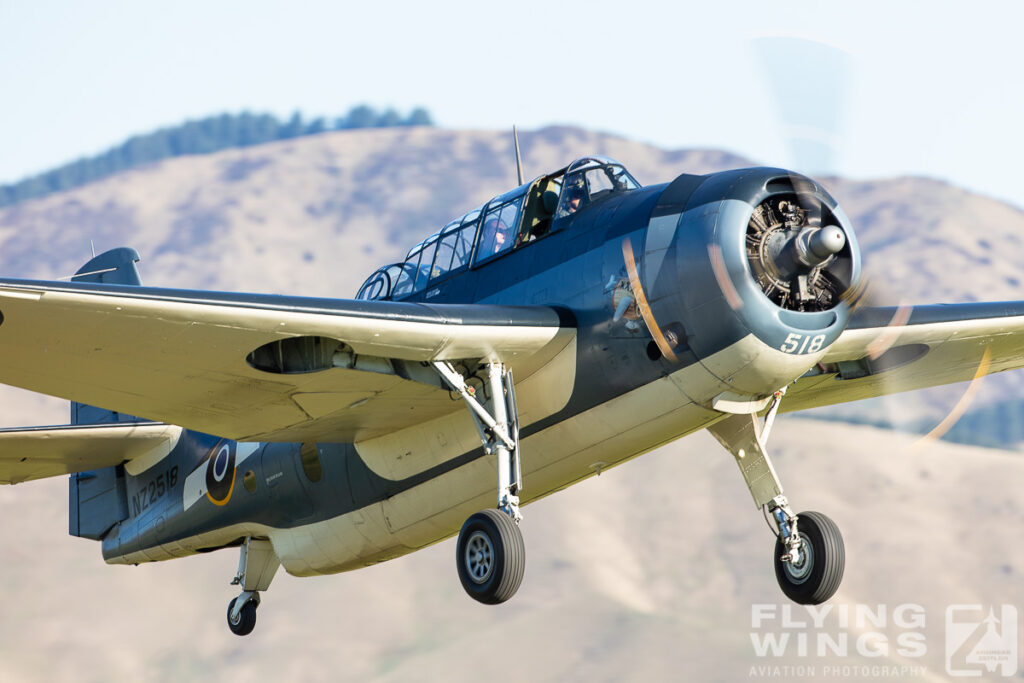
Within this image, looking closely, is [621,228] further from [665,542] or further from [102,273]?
A: [665,542]

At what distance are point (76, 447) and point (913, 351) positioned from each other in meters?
10.1

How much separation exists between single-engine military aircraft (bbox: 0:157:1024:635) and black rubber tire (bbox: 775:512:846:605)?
25 mm

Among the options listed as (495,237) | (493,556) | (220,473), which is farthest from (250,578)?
(495,237)

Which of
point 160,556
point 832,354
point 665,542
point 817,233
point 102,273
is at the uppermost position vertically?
point 817,233

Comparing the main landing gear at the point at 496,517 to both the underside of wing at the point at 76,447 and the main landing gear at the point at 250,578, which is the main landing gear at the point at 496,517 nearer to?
the main landing gear at the point at 250,578

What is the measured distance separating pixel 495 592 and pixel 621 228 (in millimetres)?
3547

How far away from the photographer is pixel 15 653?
180 ft

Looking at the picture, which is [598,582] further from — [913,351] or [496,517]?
[496,517]

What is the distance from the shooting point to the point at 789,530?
45.7 feet

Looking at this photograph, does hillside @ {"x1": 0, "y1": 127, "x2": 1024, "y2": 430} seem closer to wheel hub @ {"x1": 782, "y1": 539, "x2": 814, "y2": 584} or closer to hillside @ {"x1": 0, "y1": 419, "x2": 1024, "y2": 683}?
hillside @ {"x1": 0, "y1": 419, "x2": 1024, "y2": 683}

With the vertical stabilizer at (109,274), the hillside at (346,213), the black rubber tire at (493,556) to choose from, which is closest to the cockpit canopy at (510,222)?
the black rubber tire at (493,556)

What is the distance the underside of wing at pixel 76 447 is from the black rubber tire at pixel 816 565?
8491 millimetres

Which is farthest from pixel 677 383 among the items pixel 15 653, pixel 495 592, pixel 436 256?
pixel 15 653

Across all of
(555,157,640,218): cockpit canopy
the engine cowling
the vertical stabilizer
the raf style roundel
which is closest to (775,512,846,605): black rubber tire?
the engine cowling
